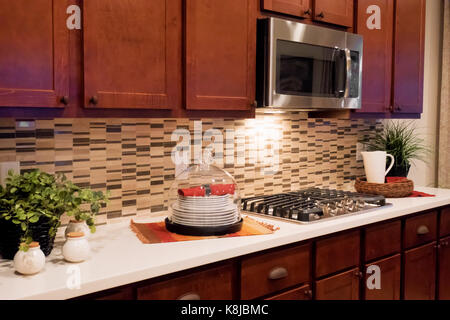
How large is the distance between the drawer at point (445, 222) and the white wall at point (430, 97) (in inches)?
36.4

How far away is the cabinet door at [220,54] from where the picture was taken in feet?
6.61

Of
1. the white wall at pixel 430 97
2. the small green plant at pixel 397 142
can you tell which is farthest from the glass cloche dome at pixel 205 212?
the white wall at pixel 430 97

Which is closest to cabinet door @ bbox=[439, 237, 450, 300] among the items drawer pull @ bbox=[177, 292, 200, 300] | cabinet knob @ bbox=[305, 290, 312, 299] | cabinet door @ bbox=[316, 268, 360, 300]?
cabinet door @ bbox=[316, 268, 360, 300]

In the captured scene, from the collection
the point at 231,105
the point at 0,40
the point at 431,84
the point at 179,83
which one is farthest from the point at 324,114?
the point at 0,40

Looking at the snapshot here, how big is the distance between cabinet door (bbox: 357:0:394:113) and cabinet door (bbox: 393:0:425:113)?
61 millimetres

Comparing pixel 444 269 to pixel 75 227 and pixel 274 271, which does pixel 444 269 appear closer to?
pixel 274 271

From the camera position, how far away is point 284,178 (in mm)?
2947

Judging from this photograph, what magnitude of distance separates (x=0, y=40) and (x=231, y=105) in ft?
3.30

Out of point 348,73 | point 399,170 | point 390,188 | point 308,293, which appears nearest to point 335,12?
point 348,73

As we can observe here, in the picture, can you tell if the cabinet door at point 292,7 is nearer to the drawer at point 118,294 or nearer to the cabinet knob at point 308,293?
the cabinet knob at point 308,293

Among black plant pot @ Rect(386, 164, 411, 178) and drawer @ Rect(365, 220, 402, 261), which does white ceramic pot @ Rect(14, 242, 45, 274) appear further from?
black plant pot @ Rect(386, 164, 411, 178)

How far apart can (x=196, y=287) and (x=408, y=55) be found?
2234mm

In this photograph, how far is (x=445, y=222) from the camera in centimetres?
295
